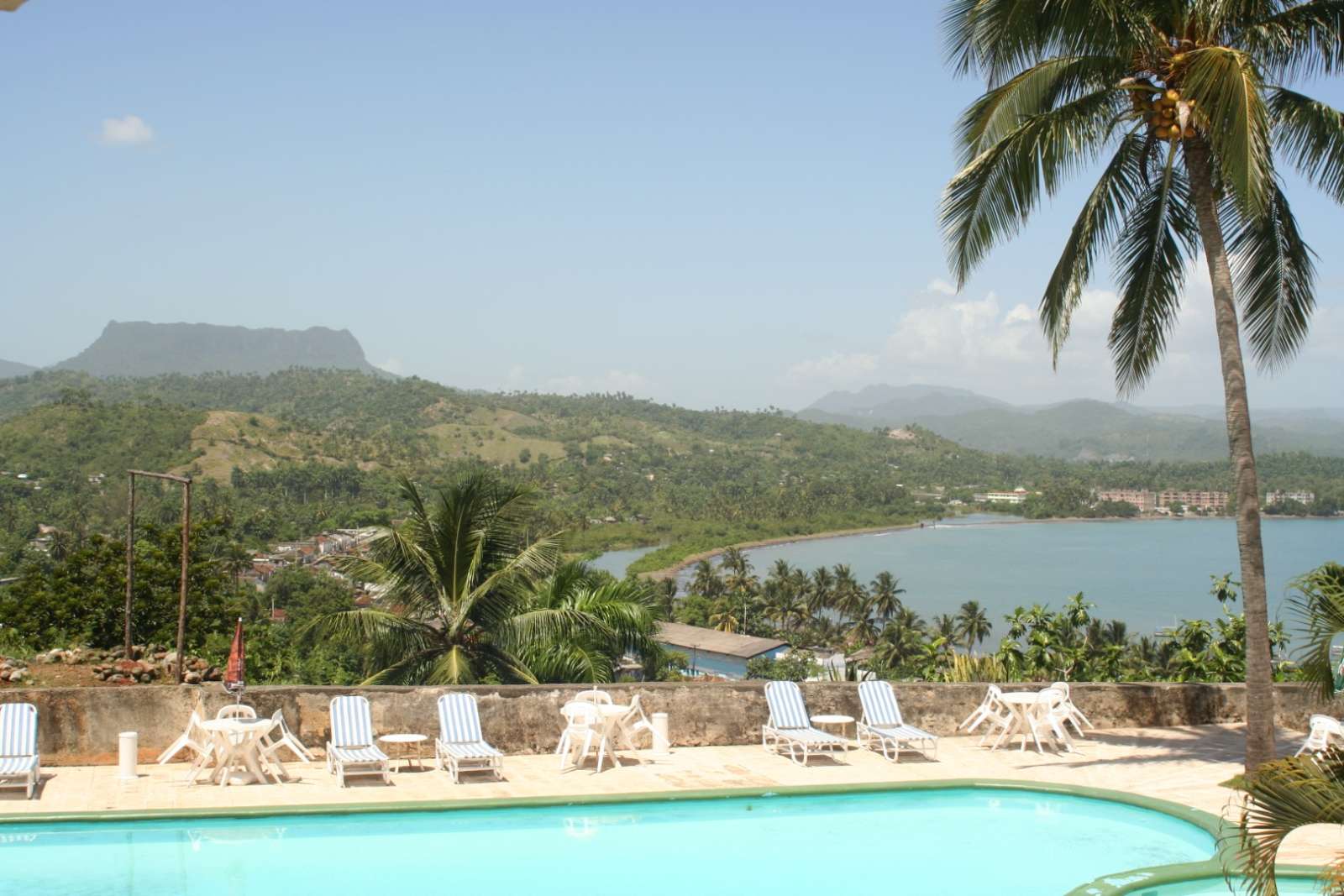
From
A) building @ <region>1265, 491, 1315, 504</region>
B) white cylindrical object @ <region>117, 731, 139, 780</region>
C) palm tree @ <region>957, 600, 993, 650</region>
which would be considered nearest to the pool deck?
white cylindrical object @ <region>117, 731, 139, 780</region>

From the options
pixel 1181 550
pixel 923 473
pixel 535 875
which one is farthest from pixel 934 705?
pixel 923 473

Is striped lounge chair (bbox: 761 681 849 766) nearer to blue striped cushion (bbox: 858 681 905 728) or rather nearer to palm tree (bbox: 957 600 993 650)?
blue striped cushion (bbox: 858 681 905 728)

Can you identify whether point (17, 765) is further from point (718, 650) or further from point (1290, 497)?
point (1290, 497)

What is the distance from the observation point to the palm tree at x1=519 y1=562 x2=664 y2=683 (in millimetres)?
13930

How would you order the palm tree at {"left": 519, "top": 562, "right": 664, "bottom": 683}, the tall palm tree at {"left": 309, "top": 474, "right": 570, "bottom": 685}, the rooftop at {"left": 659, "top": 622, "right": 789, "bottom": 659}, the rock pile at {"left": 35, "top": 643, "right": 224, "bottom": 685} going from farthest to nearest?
the rooftop at {"left": 659, "top": 622, "right": 789, "bottom": 659}, the palm tree at {"left": 519, "top": 562, "right": 664, "bottom": 683}, the tall palm tree at {"left": 309, "top": 474, "right": 570, "bottom": 685}, the rock pile at {"left": 35, "top": 643, "right": 224, "bottom": 685}

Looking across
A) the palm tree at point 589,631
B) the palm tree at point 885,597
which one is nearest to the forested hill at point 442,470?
the palm tree at point 885,597

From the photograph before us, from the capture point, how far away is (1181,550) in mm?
133500

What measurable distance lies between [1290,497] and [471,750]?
616 feet

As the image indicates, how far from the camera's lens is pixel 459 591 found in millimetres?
13250

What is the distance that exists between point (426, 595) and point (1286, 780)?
35.7 feet

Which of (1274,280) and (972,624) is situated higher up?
(1274,280)

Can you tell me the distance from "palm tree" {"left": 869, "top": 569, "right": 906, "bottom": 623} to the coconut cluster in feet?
249

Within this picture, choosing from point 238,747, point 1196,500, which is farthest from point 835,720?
point 1196,500

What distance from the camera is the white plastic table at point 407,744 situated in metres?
8.95
